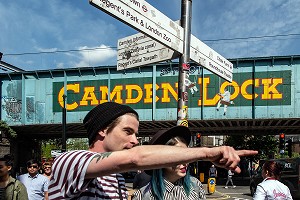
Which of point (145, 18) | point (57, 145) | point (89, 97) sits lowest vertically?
point (57, 145)

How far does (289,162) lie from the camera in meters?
15.1

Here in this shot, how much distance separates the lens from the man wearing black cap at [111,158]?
140 cm

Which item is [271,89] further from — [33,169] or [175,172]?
[175,172]

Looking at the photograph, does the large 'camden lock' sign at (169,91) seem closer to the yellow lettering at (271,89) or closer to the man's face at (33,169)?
the yellow lettering at (271,89)

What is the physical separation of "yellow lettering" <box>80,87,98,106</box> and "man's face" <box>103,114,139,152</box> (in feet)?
73.4

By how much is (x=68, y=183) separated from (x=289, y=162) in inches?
598

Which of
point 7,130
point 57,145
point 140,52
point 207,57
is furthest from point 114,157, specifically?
point 57,145

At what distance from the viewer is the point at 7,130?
25453 mm

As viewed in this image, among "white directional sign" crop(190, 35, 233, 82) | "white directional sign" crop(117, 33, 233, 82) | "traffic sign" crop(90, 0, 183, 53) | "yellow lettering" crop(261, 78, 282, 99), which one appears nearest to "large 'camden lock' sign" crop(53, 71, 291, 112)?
"yellow lettering" crop(261, 78, 282, 99)

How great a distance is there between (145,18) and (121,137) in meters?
2.52

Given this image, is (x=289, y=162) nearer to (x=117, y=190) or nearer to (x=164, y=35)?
(x=164, y=35)

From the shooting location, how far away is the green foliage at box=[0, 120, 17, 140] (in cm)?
2486

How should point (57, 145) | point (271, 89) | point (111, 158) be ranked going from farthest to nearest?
point (57, 145)
point (271, 89)
point (111, 158)

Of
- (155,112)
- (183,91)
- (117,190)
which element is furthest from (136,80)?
(117,190)
